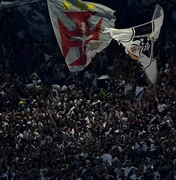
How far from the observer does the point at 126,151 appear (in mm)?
27672

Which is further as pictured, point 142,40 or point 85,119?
point 85,119

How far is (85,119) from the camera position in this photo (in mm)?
29797

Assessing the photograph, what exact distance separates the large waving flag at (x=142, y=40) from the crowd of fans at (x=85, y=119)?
1525mm

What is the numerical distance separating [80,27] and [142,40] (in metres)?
1.69

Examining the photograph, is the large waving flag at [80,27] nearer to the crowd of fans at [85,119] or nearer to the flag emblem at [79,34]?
the flag emblem at [79,34]

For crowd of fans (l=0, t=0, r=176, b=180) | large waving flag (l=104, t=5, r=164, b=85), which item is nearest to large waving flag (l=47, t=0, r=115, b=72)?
large waving flag (l=104, t=5, r=164, b=85)

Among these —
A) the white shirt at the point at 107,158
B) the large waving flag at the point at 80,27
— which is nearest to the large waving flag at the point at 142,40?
the large waving flag at the point at 80,27

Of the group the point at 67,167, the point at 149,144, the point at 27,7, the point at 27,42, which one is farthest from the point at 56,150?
the point at 27,42

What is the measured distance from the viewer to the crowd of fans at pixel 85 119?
27531mm

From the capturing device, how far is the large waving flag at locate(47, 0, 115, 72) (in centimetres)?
2733

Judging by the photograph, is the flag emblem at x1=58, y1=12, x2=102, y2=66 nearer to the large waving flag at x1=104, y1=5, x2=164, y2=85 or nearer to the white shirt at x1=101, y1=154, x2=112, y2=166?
the large waving flag at x1=104, y1=5, x2=164, y2=85

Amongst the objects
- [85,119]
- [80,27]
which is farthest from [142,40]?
[85,119]

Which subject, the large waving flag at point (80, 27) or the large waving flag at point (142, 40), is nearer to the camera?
the large waving flag at point (80, 27)

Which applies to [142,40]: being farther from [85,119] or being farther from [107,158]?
[107,158]
